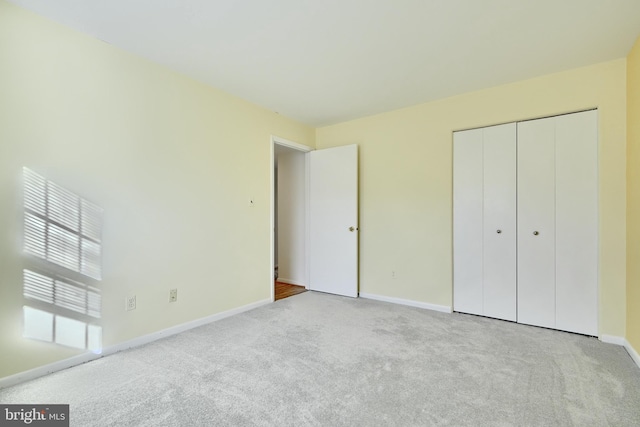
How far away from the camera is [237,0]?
5.86 ft

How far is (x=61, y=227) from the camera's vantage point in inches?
78.8

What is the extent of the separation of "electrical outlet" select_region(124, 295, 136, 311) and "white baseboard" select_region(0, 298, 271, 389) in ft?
0.87

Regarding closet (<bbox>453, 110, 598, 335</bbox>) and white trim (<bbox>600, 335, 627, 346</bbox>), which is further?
closet (<bbox>453, 110, 598, 335</bbox>)

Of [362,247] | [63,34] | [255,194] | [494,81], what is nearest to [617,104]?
[494,81]

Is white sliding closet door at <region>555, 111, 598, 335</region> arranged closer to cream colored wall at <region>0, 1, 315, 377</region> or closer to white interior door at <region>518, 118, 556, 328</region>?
white interior door at <region>518, 118, 556, 328</region>

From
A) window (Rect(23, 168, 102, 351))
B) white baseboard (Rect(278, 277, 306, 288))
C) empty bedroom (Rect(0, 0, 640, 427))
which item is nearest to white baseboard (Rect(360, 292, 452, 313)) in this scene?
empty bedroom (Rect(0, 0, 640, 427))

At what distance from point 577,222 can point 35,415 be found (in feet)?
13.6

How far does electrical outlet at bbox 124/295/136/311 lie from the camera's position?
2336 millimetres

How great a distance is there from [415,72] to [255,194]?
6.98ft

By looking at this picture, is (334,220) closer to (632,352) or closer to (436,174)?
(436,174)

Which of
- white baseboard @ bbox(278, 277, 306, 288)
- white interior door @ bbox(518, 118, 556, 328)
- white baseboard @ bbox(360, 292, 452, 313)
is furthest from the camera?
white baseboard @ bbox(278, 277, 306, 288)

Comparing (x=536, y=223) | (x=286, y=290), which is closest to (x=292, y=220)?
(x=286, y=290)

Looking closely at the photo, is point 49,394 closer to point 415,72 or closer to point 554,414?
point 554,414

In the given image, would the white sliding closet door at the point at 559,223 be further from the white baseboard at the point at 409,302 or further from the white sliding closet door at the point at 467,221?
the white baseboard at the point at 409,302
